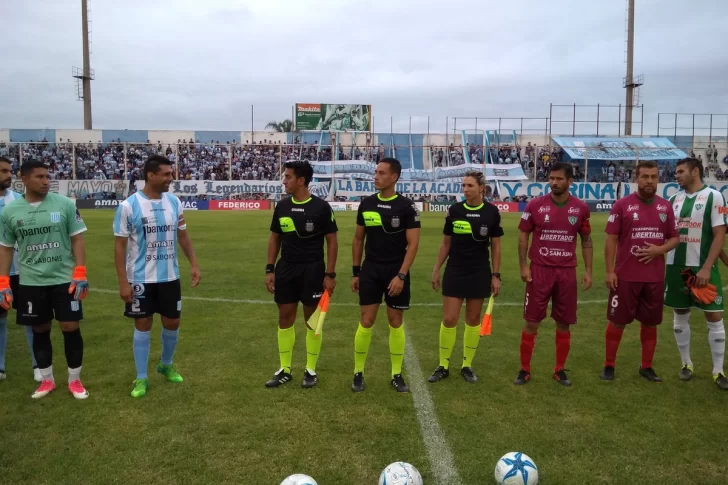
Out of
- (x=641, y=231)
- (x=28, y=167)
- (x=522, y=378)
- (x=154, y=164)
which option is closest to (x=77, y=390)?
(x=28, y=167)

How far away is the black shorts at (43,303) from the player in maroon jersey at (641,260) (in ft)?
17.3

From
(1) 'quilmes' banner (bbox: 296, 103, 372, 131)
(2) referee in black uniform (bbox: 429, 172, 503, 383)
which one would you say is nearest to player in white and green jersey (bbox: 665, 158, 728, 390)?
(2) referee in black uniform (bbox: 429, 172, 503, 383)

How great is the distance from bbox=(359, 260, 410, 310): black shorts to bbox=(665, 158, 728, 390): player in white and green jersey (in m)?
2.98

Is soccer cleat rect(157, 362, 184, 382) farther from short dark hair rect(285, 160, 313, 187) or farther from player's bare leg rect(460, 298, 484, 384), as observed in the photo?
player's bare leg rect(460, 298, 484, 384)

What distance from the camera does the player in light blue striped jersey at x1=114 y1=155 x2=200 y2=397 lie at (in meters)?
5.00

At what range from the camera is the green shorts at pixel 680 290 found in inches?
220

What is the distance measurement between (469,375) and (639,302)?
1.96m

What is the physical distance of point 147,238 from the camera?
5.10 m

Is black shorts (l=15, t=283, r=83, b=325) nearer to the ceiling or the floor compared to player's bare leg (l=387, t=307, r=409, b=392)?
nearer to the ceiling

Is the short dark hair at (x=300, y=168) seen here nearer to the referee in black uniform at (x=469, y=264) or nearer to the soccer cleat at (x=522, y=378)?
the referee in black uniform at (x=469, y=264)

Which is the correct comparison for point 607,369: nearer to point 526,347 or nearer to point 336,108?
point 526,347

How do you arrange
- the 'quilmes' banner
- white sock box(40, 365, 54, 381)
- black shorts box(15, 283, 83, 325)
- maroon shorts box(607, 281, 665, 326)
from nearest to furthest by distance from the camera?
black shorts box(15, 283, 83, 325) → white sock box(40, 365, 54, 381) → maroon shorts box(607, 281, 665, 326) → the 'quilmes' banner

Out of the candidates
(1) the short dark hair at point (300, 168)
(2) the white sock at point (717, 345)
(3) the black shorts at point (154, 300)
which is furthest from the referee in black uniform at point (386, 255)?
(2) the white sock at point (717, 345)

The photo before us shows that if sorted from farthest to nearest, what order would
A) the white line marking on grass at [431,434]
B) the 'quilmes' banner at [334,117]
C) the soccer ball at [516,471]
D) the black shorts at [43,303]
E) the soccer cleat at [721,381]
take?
the 'quilmes' banner at [334,117] < the soccer cleat at [721,381] < the black shorts at [43,303] < the white line marking on grass at [431,434] < the soccer ball at [516,471]
